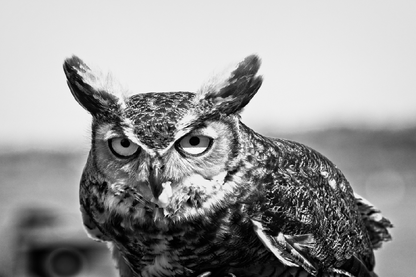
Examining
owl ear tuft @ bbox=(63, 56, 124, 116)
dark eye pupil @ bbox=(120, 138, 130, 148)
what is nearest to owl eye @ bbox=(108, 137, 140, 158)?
dark eye pupil @ bbox=(120, 138, 130, 148)

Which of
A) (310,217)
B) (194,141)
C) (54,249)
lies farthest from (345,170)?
(194,141)

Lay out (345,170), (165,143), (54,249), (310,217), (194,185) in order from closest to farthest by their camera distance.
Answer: (165,143) → (194,185) → (310,217) → (54,249) → (345,170)

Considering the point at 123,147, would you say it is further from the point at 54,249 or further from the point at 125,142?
the point at 54,249

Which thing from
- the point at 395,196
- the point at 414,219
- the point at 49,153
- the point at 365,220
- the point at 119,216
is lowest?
the point at 119,216

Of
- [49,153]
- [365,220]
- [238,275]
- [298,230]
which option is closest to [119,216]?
[238,275]

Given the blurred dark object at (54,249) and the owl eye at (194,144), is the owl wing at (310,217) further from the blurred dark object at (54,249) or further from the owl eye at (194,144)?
the blurred dark object at (54,249)

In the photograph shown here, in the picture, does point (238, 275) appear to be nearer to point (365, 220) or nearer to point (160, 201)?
point (160, 201)

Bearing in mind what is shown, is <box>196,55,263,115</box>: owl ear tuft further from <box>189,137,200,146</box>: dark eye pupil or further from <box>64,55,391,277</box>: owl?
<box>189,137,200,146</box>: dark eye pupil
